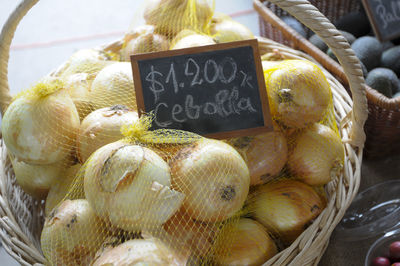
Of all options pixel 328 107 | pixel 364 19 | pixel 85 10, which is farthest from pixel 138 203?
pixel 85 10

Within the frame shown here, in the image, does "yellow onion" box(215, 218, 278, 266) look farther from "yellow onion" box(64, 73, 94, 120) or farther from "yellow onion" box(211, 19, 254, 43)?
"yellow onion" box(211, 19, 254, 43)

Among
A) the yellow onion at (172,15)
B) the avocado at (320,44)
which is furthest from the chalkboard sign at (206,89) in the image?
the avocado at (320,44)

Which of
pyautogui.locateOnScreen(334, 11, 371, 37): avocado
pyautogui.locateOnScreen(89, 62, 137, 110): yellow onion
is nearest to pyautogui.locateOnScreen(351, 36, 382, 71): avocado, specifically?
pyautogui.locateOnScreen(334, 11, 371, 37): avocado

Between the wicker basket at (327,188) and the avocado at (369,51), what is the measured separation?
0.46 metres

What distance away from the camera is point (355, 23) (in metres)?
1.56

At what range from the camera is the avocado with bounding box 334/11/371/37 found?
1560 millimetres

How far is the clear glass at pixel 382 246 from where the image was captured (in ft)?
2.76

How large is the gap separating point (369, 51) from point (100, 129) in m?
1.08

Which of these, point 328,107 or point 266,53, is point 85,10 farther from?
point 328,107

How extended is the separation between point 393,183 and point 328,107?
329 mm

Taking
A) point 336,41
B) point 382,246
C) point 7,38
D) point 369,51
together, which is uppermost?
point 7,38

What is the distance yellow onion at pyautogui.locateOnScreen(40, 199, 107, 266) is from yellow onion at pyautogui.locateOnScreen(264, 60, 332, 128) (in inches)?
17.4

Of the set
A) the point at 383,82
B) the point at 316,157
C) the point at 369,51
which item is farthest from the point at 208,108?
the point at 369,51

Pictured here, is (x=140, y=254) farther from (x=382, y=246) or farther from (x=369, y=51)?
(x=369, y=51)
